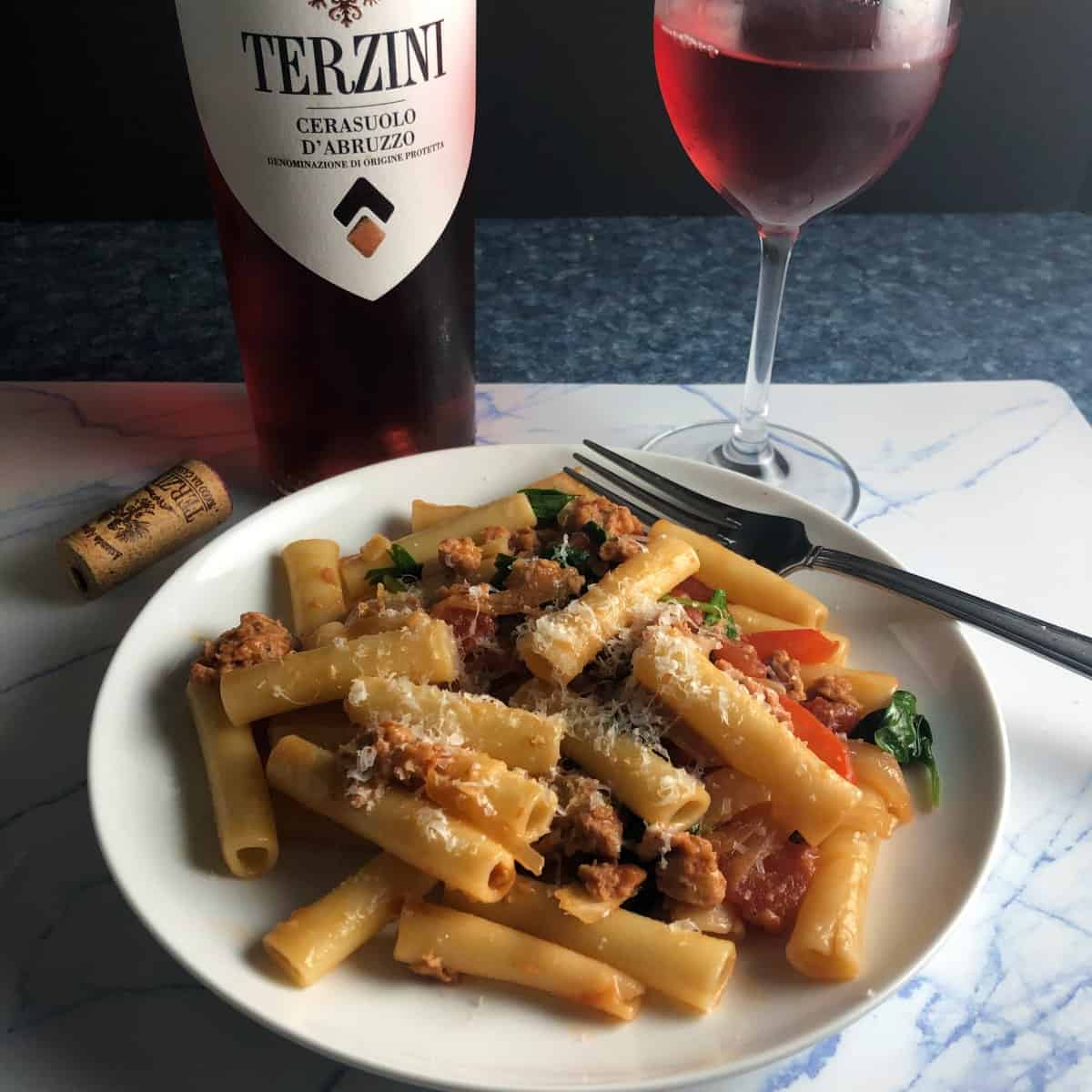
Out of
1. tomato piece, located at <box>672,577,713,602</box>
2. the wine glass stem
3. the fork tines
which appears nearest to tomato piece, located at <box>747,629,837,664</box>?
tomato piece, located at <box>672,577,713,602</box>

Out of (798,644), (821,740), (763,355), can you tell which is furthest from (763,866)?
(763,355)

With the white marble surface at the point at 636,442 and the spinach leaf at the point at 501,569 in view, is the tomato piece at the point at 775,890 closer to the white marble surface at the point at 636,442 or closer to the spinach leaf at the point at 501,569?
the white marble surface at the point at 636,442

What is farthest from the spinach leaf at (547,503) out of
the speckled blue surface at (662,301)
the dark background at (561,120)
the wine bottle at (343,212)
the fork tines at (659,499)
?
the dark background at (561,120)

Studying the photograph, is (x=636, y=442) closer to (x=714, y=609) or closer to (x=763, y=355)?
(x=763, y=355)

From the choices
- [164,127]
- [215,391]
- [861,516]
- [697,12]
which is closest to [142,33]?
[164,127]

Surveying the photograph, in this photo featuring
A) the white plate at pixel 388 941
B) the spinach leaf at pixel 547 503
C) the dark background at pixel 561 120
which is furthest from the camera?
the dark background at pixel 561 120

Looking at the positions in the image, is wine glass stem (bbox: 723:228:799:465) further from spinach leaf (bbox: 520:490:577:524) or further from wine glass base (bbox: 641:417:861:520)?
spinach leaf (bbox: 520:490:577:524)
